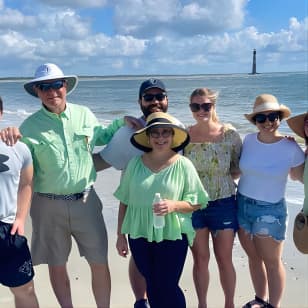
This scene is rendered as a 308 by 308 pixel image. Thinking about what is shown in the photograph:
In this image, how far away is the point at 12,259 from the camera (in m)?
3.52

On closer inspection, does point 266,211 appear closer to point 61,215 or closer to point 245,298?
point 245,298

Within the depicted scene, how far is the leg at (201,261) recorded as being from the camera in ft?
13.6

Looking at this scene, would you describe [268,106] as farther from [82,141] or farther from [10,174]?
[10,174]

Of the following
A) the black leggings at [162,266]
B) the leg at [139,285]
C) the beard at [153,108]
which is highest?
the beard at [153,108]

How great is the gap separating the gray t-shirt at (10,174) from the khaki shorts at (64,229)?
0.48m

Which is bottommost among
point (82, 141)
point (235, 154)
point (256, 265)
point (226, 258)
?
point (256, 265)

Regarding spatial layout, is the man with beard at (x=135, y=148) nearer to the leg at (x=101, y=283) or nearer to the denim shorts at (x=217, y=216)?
the leg at (x=101, y=283)

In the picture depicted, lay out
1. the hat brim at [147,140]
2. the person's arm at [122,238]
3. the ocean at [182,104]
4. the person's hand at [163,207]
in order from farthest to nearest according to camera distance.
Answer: the ocean at [182,104]
the person's arm at [122,238]
the hat brim at [147,140]
the person's hand at [163,207]

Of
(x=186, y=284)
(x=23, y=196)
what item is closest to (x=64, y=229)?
(x=23, y=196)

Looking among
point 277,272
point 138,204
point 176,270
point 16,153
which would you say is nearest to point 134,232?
point 138,204

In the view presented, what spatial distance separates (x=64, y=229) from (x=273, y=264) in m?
1.90

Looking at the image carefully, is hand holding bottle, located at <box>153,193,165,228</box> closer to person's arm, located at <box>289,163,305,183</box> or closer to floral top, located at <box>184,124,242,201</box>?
floral top, located at <box>184,124,242,201</box>

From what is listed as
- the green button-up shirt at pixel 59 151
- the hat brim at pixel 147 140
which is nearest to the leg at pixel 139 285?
the green button-up shirt at pixel 59 151

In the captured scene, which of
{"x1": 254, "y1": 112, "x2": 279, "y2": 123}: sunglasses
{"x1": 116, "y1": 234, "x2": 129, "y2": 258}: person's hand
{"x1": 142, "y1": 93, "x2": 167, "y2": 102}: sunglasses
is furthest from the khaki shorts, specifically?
Answer: {"x1": 254, "y1": 112, "x2": 279, "y2": 123}: sunglasses
